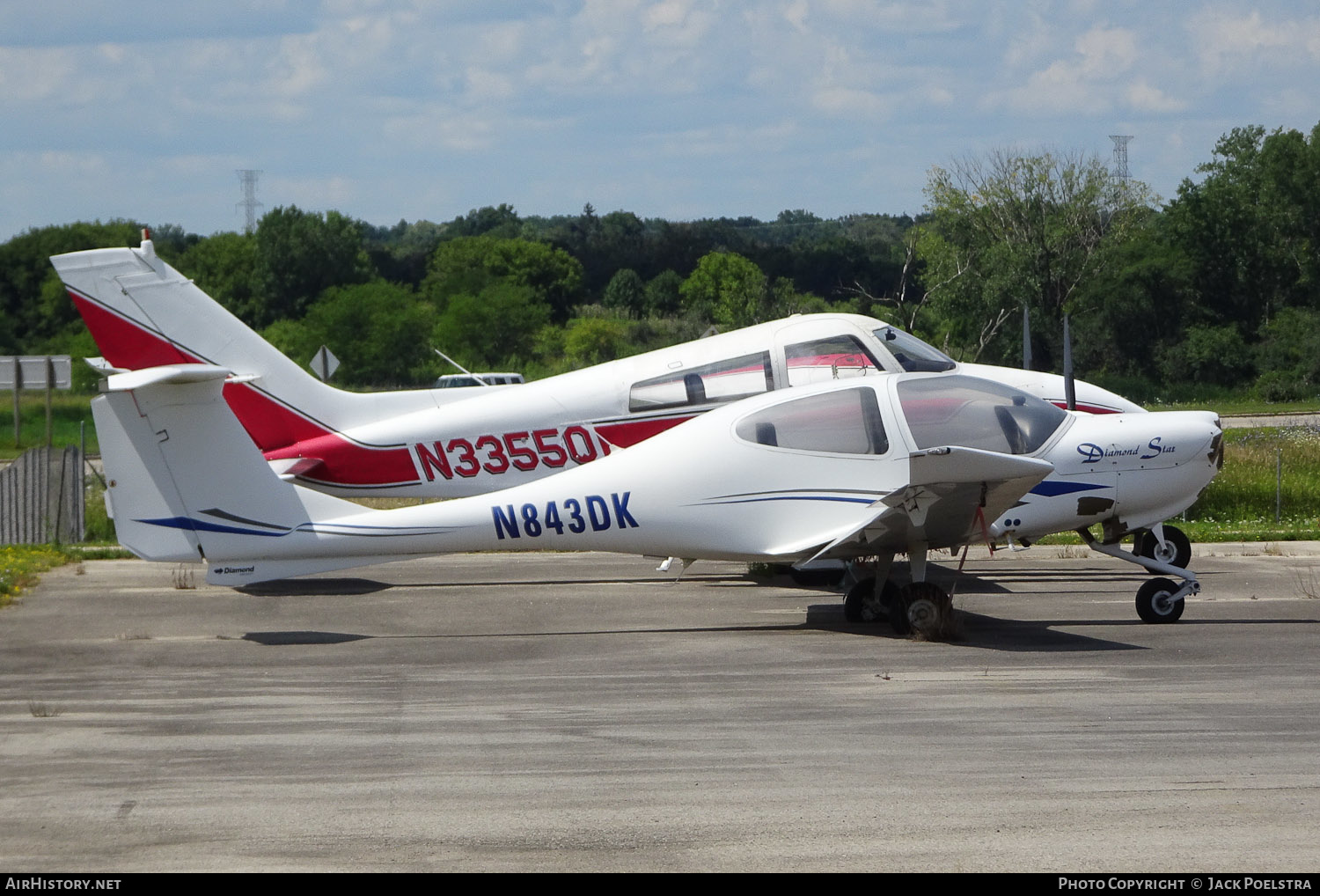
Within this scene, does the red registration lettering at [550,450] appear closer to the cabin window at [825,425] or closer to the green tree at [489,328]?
the cabin window at [825,425]

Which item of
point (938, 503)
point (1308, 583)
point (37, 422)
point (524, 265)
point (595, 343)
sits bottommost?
point (1308, 583)

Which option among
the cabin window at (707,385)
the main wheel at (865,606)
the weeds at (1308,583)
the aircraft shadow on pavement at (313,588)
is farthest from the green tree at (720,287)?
the main wheel at (865,606)

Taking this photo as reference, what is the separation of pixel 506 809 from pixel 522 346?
57.0 m

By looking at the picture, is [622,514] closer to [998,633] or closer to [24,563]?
[998,633]

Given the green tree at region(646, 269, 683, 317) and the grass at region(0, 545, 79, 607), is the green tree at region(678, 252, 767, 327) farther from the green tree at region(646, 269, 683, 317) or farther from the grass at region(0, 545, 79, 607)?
the grass at region(0, 545, 79, 607)

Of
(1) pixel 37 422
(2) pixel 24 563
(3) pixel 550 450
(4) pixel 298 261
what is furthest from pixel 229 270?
(3) pixel 550 450

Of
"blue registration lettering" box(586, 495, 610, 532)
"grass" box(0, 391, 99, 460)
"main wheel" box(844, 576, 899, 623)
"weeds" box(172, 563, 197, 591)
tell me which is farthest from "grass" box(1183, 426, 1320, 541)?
"grass" box(0, 391, 99, 460)

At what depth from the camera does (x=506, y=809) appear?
6281 millimetres

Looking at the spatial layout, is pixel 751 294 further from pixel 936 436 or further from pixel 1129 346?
pixel 936 436

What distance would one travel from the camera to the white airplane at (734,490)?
1015cm

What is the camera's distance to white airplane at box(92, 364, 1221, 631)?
10.1m

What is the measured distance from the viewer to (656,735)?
770 cm

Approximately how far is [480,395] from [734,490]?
4.12 metres

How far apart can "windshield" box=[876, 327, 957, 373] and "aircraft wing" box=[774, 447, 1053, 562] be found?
8.97 ft
